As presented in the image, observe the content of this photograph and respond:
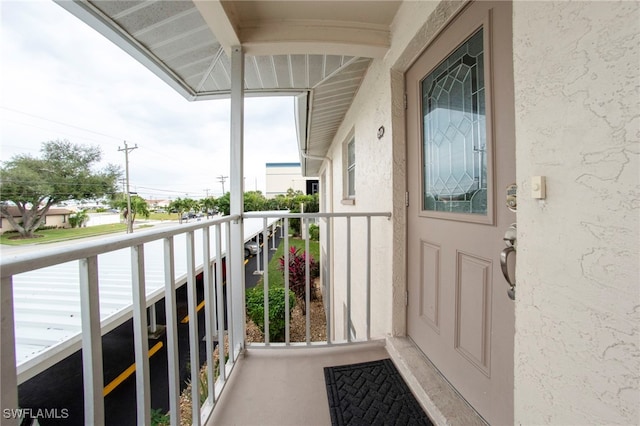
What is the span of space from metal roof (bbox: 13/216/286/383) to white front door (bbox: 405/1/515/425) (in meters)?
1.49

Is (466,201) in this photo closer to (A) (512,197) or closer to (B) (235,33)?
(A) (512,197)

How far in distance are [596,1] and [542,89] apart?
0.21 m

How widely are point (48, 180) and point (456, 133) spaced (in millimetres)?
2060

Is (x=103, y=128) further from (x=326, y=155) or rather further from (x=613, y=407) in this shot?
(x=326, y=155)

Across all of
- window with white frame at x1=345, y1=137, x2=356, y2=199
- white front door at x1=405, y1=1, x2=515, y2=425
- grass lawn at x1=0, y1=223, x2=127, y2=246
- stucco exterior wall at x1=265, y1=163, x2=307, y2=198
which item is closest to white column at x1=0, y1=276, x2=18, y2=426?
grass lawn at x1=0, y1=223, x2=127, y2=246

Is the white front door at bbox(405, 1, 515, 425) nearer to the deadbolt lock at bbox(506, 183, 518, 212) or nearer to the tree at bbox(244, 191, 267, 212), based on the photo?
the deadbolt lock at bbox(506, 183, 518, 212)

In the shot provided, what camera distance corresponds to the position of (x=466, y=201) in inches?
53.5

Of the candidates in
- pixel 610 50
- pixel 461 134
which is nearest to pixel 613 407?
pixel 610 50

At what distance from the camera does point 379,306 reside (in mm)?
2260

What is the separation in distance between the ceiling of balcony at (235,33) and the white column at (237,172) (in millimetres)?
179

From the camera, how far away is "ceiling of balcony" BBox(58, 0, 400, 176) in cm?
156

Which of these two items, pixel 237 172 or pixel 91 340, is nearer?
pixel 91 340

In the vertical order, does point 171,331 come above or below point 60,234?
below

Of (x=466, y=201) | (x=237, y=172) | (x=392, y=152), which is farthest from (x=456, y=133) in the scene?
(x=237, y=172)
